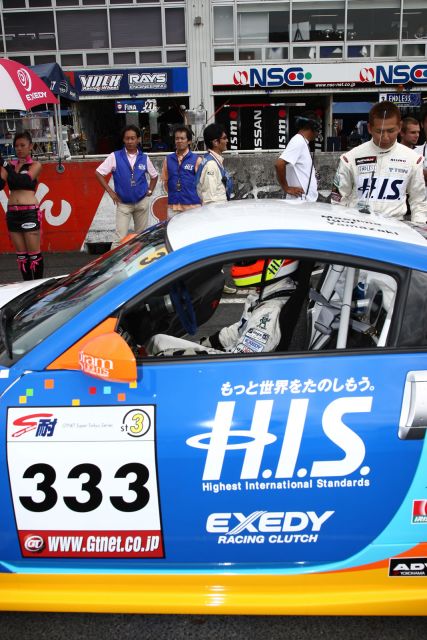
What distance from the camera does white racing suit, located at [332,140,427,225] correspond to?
4379mm

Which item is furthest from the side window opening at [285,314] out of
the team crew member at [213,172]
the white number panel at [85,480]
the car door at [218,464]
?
the team crew member at [213,172]

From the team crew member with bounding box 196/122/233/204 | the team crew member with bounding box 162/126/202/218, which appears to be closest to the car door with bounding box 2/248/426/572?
the team crew member with bounding box 196/122/233/204

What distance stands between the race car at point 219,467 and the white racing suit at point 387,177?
245 centimetres

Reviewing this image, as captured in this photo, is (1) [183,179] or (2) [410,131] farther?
(1) [183,179]

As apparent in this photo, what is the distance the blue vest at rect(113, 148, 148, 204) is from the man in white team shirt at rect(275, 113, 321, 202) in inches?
63.9

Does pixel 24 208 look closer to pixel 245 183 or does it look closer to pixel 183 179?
pixel 183 179

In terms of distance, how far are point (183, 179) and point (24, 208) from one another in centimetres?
179

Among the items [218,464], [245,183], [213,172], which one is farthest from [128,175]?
[218,464]

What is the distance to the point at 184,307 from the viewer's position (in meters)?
2.88

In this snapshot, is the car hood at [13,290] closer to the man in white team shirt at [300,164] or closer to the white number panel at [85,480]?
the white number panel at [85,480]

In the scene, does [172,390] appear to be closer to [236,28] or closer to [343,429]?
[343,429]

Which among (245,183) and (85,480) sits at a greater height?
(245,183)

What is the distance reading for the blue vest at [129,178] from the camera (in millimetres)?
7031

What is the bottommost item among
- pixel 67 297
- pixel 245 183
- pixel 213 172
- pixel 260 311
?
pixel 245 183
